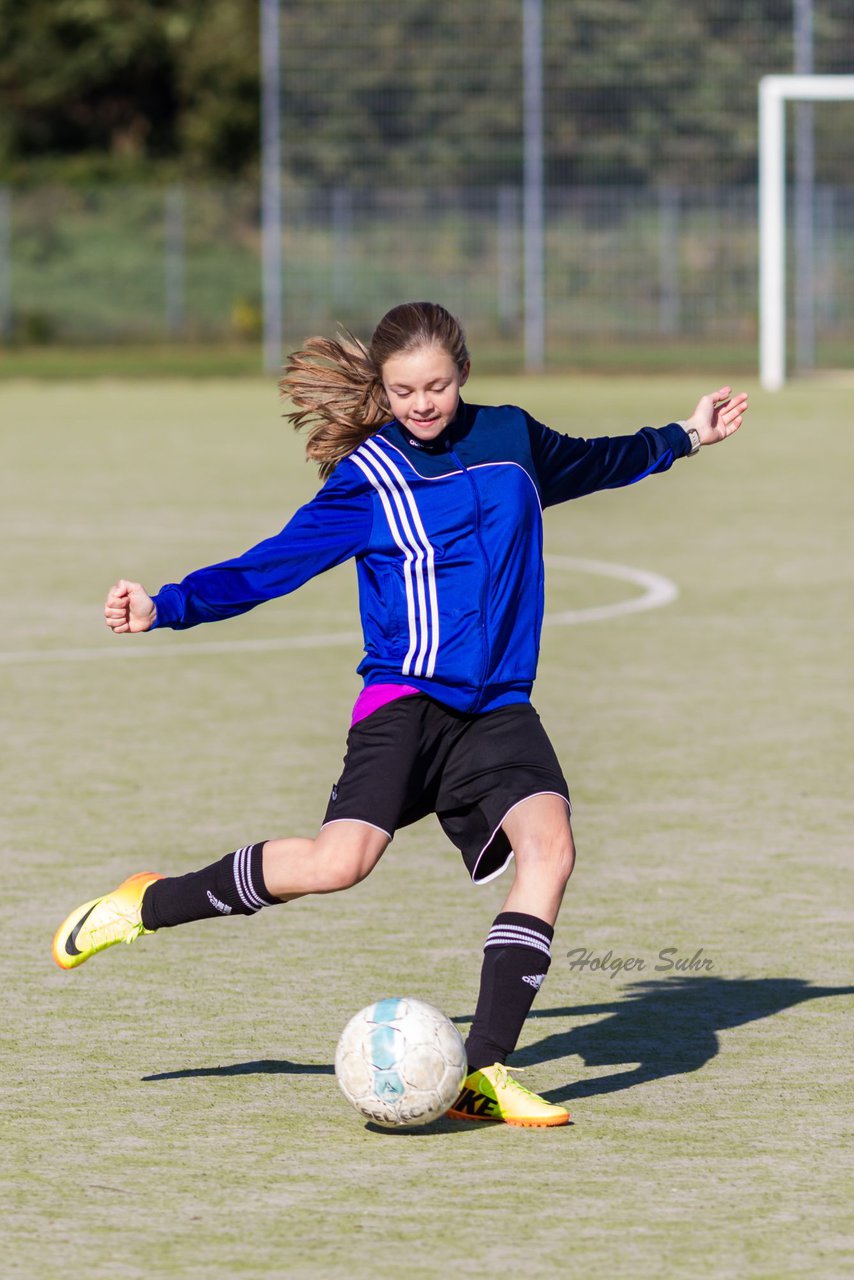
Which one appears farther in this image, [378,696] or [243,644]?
[243,644]

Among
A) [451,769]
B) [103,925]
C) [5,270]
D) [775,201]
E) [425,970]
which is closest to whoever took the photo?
[451,769]

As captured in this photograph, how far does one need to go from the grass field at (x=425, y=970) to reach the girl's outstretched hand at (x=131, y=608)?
921 millimetres

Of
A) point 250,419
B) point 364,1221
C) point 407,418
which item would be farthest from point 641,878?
point 250,419

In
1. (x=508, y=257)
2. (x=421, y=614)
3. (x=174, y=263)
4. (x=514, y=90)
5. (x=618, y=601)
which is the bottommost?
(x=618, y=601)

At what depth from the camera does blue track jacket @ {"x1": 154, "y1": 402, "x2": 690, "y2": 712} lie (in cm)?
501

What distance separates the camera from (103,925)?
523cm

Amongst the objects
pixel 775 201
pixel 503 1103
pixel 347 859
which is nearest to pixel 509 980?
pixel 503 1103

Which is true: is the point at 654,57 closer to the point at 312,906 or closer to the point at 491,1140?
the point at 312,906

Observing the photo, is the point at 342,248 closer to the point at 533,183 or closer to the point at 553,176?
the point at 533,183

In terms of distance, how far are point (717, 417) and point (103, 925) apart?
1.75m

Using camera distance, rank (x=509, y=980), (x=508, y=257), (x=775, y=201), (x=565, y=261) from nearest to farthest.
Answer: (x=509, y=980) < (x=775, y=201) < (x=565, y=261) < (x=508, y=257)

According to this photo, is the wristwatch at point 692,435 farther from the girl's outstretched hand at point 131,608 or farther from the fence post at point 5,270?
the fence post at point 5,270

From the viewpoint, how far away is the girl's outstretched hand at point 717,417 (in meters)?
5.54

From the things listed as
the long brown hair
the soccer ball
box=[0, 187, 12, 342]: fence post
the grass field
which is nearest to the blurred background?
box=[0, 187, 12, 342]: fence post
